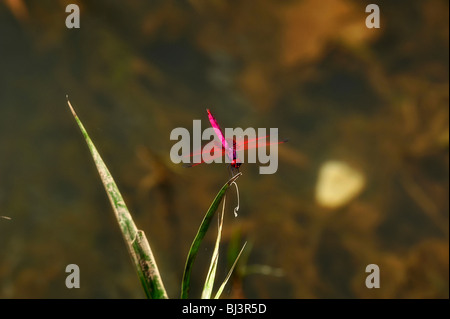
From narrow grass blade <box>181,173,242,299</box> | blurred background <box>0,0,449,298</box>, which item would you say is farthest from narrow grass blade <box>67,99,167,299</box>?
blurred background <box>0,0,449,298</box>

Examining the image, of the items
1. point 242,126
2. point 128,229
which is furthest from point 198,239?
point 242,126

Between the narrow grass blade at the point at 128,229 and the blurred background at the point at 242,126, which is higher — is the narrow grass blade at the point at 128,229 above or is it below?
below

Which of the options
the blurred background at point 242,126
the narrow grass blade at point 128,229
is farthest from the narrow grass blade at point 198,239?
the blurred background at point 242,126

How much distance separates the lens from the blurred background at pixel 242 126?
2029mm

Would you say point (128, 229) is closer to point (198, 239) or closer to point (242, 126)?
point (198, 239)

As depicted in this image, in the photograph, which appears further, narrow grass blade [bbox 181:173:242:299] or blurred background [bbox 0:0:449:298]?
blurred background [bbox 0:0:449:298]

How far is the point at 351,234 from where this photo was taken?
214cm

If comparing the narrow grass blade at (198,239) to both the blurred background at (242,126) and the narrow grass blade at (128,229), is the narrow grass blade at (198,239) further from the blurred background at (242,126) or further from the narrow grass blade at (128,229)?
the blurred background at (242,126)

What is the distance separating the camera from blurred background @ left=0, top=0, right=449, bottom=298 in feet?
6.66

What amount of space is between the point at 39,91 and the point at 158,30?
0.74 metres

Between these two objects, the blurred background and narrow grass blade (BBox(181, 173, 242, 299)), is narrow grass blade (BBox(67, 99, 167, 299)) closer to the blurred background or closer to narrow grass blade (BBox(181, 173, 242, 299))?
narrow grass blade (BBox(181, 173, 242, 299))

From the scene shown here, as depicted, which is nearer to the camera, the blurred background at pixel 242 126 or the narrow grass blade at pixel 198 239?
the narrow grass blade at pixel 198 239

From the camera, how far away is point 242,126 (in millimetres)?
2188

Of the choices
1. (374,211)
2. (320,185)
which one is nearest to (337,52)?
(320,185)
